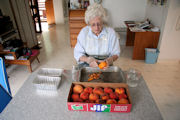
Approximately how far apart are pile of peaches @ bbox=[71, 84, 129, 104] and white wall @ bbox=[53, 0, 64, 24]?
650 centimetres

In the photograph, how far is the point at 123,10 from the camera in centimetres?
378

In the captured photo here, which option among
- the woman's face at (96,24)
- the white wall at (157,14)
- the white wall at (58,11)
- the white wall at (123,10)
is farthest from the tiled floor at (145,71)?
the white wall at (58,11)

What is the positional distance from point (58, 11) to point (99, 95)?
21.8 feet

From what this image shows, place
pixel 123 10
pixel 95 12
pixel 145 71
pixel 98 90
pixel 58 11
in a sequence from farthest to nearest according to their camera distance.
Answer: pixel 58 11 → pixel 123 10 → pixel 145 71 → pixel 95 12 → pixel 98 90

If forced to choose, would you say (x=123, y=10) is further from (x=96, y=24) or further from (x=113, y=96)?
(x=113, y=96)

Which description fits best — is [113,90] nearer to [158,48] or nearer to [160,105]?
[160,105]

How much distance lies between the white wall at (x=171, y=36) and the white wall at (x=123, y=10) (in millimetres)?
1189

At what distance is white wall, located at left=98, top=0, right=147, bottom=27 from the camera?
368 centimetres

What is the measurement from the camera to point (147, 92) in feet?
3.53

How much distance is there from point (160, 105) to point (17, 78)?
2.56m

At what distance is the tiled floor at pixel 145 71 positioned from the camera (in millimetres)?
2000

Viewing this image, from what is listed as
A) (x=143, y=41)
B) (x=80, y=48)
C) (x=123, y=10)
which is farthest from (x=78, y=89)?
(x=123, y=10)

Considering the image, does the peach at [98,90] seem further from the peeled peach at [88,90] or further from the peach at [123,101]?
the peach at [123,101]

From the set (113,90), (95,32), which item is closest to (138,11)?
(95,32)
